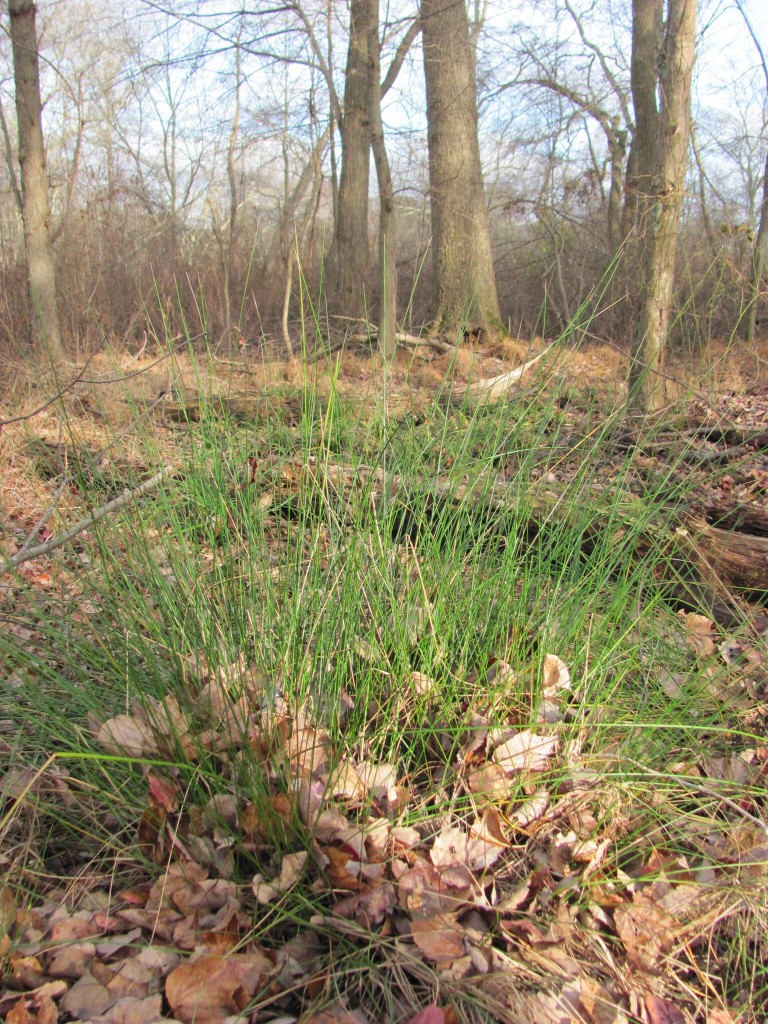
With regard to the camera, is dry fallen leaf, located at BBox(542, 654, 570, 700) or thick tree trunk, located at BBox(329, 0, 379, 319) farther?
thick tree trunk, located at BBox(329, 0, 379, 319)

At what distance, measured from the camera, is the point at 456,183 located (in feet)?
27.3

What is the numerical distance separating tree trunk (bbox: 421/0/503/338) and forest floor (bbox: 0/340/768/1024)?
651cm

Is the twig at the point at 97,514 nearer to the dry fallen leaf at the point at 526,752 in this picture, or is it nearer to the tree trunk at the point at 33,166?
the dry fallen leaf at the point at 526,752

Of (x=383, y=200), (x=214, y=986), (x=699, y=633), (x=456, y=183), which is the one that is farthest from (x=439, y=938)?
(x=456, y=183)

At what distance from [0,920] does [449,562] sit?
4.36 ft

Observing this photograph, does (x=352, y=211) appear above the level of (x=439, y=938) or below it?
above

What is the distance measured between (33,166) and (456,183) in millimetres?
4651

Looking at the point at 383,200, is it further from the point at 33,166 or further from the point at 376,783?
the point at 376,783

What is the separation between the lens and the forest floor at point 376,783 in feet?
4.53

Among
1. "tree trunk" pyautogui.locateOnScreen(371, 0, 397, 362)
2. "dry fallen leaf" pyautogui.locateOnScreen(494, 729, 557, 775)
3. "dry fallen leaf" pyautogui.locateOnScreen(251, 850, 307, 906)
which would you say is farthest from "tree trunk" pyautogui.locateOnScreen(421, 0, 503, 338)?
"dry fallen leaf" pyautogui.locateOnScreen(251, 850, 307, 906)

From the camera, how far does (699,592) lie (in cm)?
267

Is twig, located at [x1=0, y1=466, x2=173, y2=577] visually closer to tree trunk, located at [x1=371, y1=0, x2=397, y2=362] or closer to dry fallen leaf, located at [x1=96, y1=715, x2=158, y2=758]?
dry fallen leaf, located at [x1=96, y1=715, x2=158, y2=758]

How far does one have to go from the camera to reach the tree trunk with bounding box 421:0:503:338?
812 cm

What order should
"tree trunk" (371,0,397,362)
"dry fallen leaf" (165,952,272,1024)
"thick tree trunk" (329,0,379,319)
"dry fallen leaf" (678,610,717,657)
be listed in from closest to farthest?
"dry fallen leaf" (165,952,272,1024), "dry fallen leaf" (678,610,717,657), "tree trunk" (371,0,397,362), "thick tree trunk" (329,0,379,319)
